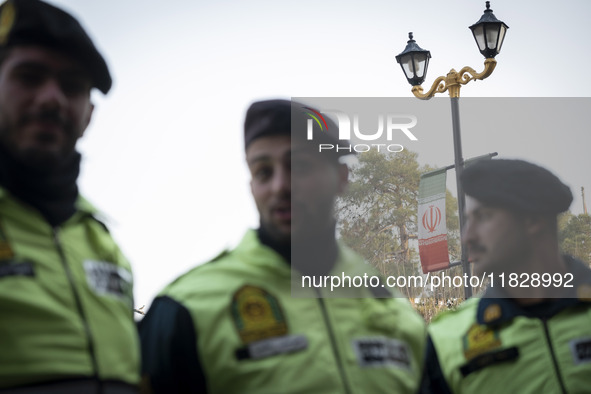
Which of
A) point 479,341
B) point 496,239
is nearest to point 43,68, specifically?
point 496,239

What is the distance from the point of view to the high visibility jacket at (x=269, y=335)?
313 cm

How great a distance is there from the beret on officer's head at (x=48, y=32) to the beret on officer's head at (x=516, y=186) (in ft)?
7.16

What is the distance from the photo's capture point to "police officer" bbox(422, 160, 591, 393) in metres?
3.97

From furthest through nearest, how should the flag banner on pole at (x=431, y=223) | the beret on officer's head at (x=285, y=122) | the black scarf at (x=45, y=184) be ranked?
the flag banner on pole at (x=431, y=223), the beret on officer's head at (x=285, y=122), the black scarf at (x=45, y=184)

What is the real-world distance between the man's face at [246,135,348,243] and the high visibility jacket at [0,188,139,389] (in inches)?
Answer: 27.2

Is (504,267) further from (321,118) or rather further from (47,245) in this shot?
(47,245)

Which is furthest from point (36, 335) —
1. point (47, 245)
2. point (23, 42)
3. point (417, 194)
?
point (417, 194)

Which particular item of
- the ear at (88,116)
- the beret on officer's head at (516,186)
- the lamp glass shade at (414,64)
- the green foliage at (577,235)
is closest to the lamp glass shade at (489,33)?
the lamp glass shade at (414,64)

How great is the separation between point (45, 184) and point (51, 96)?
0.31m

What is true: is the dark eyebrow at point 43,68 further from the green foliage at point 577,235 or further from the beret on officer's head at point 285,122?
the green foliage at point 577,235

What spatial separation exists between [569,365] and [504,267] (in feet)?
1.93

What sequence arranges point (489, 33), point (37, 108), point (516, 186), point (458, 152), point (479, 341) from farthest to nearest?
1. point (489, 33)
2. point (458, 152)
3. point (516, 186)
4. point (479, 341)
5. point (37, 108)

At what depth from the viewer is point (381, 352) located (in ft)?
11.2

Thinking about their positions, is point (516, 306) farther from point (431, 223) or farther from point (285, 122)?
point (431, 223)
